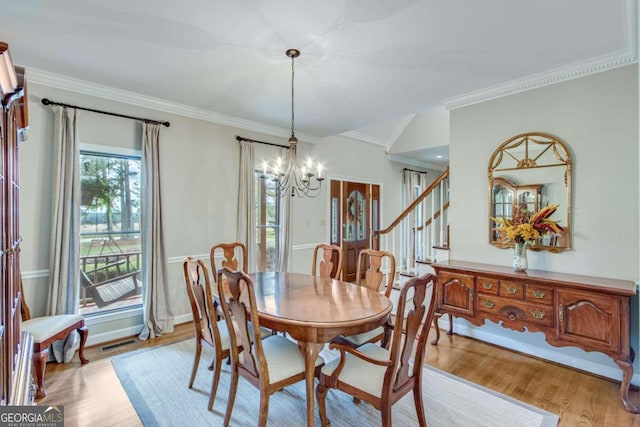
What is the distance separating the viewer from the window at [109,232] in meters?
3.34

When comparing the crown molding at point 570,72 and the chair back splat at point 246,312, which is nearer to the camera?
the chair back splat at point 246,312

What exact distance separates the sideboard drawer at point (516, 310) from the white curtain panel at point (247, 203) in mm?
2813

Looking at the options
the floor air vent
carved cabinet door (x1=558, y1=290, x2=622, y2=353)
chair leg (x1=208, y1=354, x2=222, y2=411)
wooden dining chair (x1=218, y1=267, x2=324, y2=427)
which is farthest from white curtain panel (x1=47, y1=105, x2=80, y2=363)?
carved cabinet door (x1=558, y1=290, x2=622, y2=353)

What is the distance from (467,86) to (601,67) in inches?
40.6

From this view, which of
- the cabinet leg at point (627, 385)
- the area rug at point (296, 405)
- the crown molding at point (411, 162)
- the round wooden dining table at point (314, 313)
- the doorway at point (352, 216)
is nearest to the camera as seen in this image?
the round wooden dining table at point (314, 313)

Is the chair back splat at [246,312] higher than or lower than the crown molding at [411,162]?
lower

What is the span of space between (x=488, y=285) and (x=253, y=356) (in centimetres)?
221

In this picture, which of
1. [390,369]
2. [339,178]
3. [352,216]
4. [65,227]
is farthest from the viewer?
[352,216]

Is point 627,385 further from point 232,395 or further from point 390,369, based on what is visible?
point 232,395

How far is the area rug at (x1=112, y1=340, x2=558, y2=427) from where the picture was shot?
211 centimetres

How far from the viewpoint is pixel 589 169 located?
276 cm

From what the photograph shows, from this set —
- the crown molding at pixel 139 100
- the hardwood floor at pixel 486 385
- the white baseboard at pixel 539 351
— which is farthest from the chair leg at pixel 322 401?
the crown molding at pixel 139 100

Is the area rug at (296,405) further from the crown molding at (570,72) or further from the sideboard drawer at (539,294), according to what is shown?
the crown molding at (570,72)

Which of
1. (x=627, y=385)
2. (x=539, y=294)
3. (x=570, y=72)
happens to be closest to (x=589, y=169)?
(x=570, y=72)
